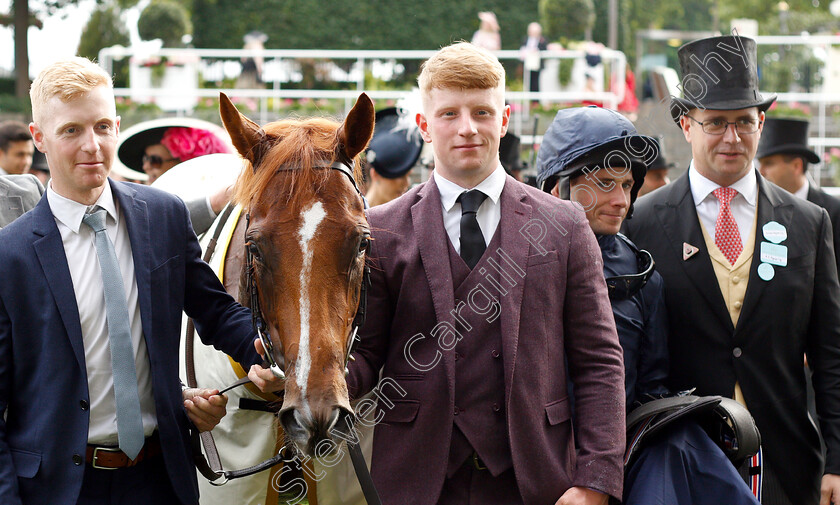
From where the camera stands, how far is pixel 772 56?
21.6 metres

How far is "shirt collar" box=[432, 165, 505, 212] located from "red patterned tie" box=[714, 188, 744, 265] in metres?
1.21

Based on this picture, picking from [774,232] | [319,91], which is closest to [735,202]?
[774,232]

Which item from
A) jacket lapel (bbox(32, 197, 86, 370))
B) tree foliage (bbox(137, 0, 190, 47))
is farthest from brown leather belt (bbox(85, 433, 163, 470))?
tree foliage (bbox(137, 0, 190, 47))

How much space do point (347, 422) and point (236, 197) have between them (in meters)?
0.85

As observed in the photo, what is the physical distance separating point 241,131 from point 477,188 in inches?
30.1

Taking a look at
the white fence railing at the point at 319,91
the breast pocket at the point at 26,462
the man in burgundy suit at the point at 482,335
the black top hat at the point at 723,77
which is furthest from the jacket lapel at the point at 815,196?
the white fence railing at the point at 319,91

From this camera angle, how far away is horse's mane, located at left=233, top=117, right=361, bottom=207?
245 cm

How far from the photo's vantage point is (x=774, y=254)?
332 centimetres

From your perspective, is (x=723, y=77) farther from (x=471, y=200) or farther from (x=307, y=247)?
(x=307, y=247)

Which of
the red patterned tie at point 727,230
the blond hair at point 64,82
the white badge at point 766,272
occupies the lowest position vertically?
the white badge at point 766,272

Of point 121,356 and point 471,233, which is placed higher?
point 471,233

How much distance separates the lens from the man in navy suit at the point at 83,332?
2449 millimetres

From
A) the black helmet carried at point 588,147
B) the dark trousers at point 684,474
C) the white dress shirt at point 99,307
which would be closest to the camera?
the white dress shirt at point 99,307

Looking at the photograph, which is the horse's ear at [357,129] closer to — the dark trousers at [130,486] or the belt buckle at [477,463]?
the belt buckle at [477,463]
